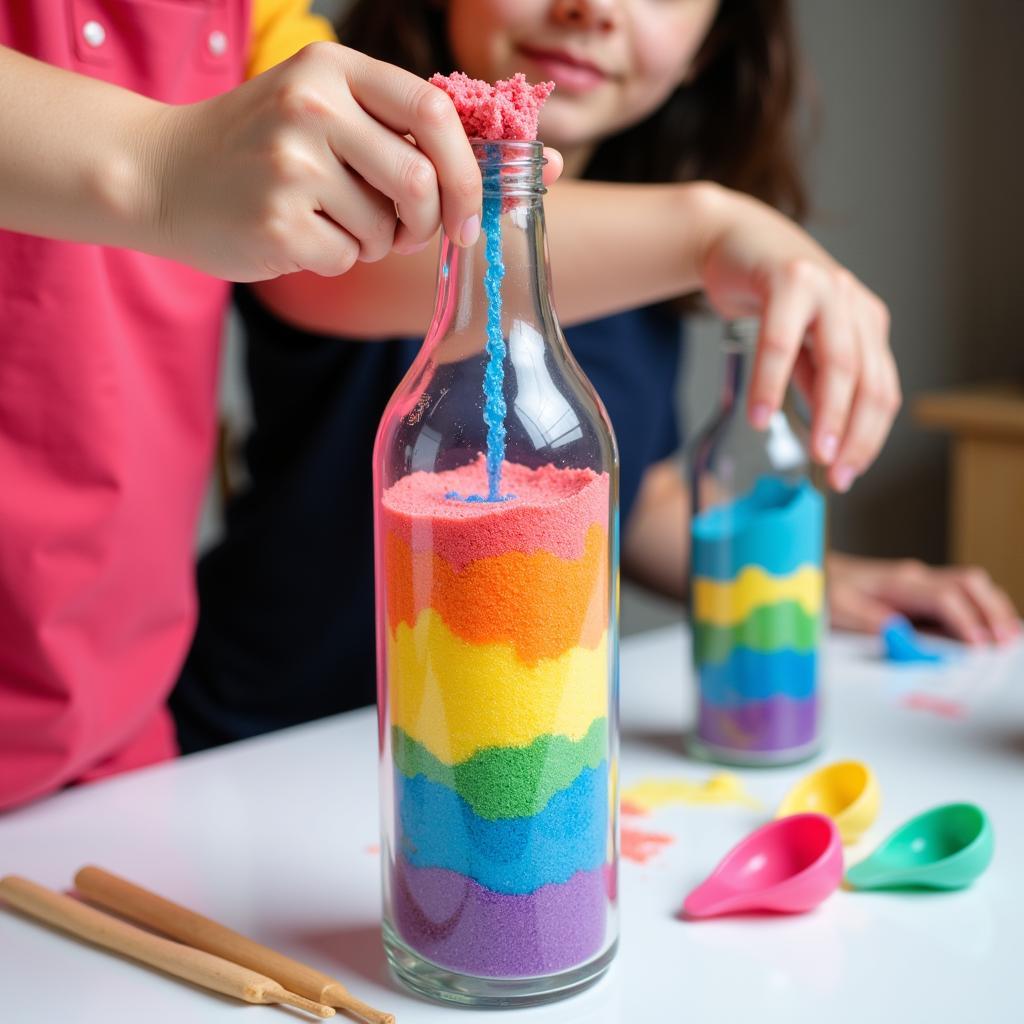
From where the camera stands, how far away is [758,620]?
Result: 0.74 metres

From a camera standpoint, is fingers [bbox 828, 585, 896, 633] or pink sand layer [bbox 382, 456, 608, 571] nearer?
pink sand layer [bbox 382, 456, 608, 571]

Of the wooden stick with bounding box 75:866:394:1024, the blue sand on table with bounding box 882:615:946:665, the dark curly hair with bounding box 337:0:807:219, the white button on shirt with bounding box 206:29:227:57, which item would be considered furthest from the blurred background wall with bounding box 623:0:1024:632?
the wooden stick with bounding box 75:866:394:1024

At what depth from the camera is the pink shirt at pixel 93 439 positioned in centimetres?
69

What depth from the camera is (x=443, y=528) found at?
0.44 meters

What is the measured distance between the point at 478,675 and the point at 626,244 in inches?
14.4

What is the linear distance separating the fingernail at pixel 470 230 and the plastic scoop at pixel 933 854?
0.33 meters

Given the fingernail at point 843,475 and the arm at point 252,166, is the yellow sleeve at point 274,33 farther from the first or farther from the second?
the fingernail at point 843,475

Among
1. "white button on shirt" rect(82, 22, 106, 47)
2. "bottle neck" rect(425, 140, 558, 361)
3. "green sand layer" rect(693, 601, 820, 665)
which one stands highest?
"white button on shirt" rect(82, 22, 106, 47)

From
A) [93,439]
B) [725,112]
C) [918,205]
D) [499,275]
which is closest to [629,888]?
[499,275]

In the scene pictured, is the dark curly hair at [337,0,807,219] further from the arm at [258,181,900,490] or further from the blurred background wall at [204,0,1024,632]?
the blurred background wall at [204,0,1024,632]

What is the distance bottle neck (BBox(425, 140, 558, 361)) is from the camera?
1.52 feet

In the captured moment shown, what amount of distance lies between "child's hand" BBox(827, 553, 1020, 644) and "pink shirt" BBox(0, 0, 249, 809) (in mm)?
495

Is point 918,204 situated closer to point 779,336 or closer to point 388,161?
point 779,336

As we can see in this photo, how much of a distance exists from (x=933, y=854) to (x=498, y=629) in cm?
28
